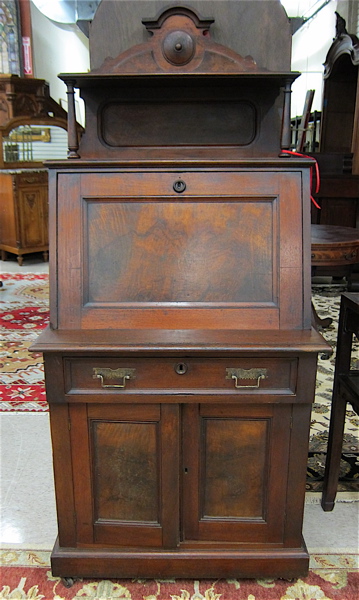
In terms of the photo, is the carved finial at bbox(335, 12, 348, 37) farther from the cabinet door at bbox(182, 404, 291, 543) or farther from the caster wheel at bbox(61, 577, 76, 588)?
the caster wheel at bbox(61, 577, 76, 588)

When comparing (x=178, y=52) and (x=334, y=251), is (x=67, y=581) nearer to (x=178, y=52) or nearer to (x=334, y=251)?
(x=178, y=52)

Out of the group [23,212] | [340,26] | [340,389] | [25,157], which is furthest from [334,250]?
[25,157]

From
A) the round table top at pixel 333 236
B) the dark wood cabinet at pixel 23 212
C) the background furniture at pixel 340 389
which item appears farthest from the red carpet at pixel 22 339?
the round table top at pixel 333 236

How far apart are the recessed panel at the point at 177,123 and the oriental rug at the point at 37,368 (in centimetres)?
166

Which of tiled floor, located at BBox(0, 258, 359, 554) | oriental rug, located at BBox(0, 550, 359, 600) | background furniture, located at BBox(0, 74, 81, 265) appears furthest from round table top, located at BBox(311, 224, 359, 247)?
background furniture, located at BBox(0, 74, 81, 265)

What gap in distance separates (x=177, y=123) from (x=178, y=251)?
25.9 inches

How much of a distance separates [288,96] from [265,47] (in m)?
0.36

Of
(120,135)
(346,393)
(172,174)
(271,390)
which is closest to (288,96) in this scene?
(172,174)

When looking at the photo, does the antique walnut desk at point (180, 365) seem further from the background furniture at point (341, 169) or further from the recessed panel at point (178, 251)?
the background furniture at point (341, 169)

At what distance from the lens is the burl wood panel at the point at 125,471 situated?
1.81m

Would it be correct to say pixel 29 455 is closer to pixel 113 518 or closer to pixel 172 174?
pixel 113 518

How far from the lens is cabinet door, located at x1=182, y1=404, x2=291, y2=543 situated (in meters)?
1.79

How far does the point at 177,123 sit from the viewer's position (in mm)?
2166

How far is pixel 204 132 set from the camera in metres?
2.16
